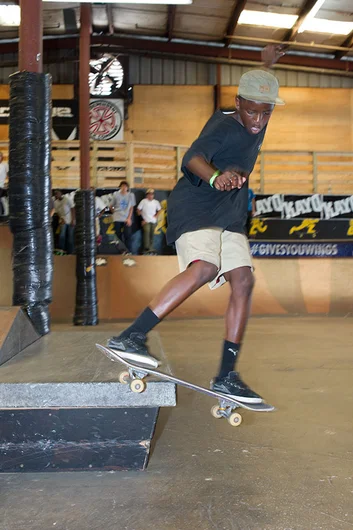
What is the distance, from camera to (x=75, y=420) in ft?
9.15

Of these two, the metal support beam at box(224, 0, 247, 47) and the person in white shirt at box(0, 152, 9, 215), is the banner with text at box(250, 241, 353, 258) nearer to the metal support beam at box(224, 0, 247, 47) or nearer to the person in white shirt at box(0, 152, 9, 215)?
the person in white shirt at box(0, 152, 9, 215)

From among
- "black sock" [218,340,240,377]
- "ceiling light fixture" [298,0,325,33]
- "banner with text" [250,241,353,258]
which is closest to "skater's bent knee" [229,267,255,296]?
"black sock" [218,340,240,377]

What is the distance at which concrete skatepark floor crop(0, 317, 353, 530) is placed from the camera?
2236 mm

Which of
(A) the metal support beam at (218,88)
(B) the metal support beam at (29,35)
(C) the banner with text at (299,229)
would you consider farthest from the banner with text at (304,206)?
(B) the metal support beam at (29,35)

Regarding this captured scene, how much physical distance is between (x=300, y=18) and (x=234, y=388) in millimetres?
14800

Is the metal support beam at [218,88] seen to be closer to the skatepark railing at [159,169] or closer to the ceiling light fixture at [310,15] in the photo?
the skatepark railing at [159,169]

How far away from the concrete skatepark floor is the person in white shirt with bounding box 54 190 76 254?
9189 millimetres

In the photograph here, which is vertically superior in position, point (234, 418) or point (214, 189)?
point (214, 189)

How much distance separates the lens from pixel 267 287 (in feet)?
40.7

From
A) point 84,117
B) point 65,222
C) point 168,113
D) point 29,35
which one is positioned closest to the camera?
point 29,35

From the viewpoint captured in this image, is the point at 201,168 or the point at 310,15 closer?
the point at 201,168

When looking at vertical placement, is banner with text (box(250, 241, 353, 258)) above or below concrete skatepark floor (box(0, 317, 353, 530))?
above

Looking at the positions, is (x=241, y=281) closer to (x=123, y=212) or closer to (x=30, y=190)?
(x=30, y=190)

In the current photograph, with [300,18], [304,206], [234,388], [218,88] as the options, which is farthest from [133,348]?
[218,88]
